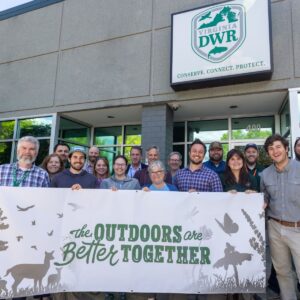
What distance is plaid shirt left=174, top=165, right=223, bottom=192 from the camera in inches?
142

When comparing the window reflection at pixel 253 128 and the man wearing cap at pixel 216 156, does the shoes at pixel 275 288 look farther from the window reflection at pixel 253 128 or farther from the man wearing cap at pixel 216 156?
the window reflection at pixel 253 128

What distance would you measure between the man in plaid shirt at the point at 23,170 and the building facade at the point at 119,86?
4297mm

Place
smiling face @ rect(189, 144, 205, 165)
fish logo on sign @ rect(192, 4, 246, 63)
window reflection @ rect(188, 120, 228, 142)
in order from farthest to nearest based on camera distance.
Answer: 1. window reflection @ rect(188, 120, 228, 142)
2. fish logo on sign @ rect(192, 4, 246, 63)
3. smiling face @ rect(189, 144, 205, 165)

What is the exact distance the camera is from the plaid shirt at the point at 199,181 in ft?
11.9

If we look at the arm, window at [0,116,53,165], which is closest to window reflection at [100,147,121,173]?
window at [0,116,53,165]

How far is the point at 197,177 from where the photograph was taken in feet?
12.2

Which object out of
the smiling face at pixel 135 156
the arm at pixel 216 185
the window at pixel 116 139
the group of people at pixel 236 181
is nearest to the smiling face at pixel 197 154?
the group of people at pixel 236 181

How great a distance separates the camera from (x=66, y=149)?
5.12 meters

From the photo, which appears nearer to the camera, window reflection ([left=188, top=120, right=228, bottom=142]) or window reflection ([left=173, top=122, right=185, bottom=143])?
window reflection ([left=188, top=120, right=228, bottom=142])

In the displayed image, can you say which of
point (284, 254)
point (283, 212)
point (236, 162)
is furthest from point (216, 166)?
point (284, 254)

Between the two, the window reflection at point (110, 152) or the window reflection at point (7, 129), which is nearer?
the window reflection at point (7, 129)

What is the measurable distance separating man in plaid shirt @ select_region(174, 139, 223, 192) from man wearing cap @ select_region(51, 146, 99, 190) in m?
1.06

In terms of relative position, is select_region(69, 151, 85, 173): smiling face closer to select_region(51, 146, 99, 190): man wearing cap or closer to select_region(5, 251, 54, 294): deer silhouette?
select_region(51, 146, 99, 190): man wearing cap

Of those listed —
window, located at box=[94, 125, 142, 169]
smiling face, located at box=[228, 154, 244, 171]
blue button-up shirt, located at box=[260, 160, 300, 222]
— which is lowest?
blue button-up shirt, located at box=[260, 160, 300, 222]
